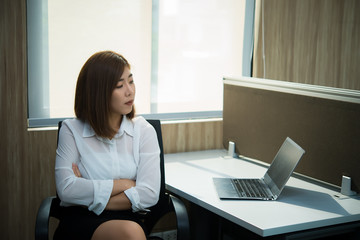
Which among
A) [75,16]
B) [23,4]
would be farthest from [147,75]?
[23,4]

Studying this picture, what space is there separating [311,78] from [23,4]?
2.03 meters

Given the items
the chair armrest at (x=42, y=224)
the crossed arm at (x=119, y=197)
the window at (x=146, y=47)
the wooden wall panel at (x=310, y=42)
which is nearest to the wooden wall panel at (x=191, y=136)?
the window at (x=146, y=47)

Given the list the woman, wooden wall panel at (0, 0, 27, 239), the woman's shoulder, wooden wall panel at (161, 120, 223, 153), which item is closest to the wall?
wooden wall panel at (0, 0, 27, 239)

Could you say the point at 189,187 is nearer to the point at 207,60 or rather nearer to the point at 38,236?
the point at 38,236

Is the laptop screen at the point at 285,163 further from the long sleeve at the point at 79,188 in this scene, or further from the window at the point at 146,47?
the window at the point at 146,47

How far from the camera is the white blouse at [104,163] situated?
2074 mm

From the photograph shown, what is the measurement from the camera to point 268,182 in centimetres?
238

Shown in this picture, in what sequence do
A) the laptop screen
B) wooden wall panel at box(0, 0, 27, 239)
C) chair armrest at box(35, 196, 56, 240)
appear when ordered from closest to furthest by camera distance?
chair armrest at box(35, 196, 56, 240)
the laptop screen
wooden wall panel at box(0, 0, 27, 239)

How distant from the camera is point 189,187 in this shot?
7.77 feet

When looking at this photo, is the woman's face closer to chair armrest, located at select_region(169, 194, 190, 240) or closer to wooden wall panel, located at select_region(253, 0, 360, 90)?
chair armrest, located at select_region(169, 194, 190, 240)

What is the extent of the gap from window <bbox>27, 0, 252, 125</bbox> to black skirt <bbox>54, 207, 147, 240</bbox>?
757mm

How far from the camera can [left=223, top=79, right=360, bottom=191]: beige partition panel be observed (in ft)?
7.20

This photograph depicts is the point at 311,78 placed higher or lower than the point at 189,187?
higher

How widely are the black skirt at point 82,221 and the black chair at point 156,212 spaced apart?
74 mm
